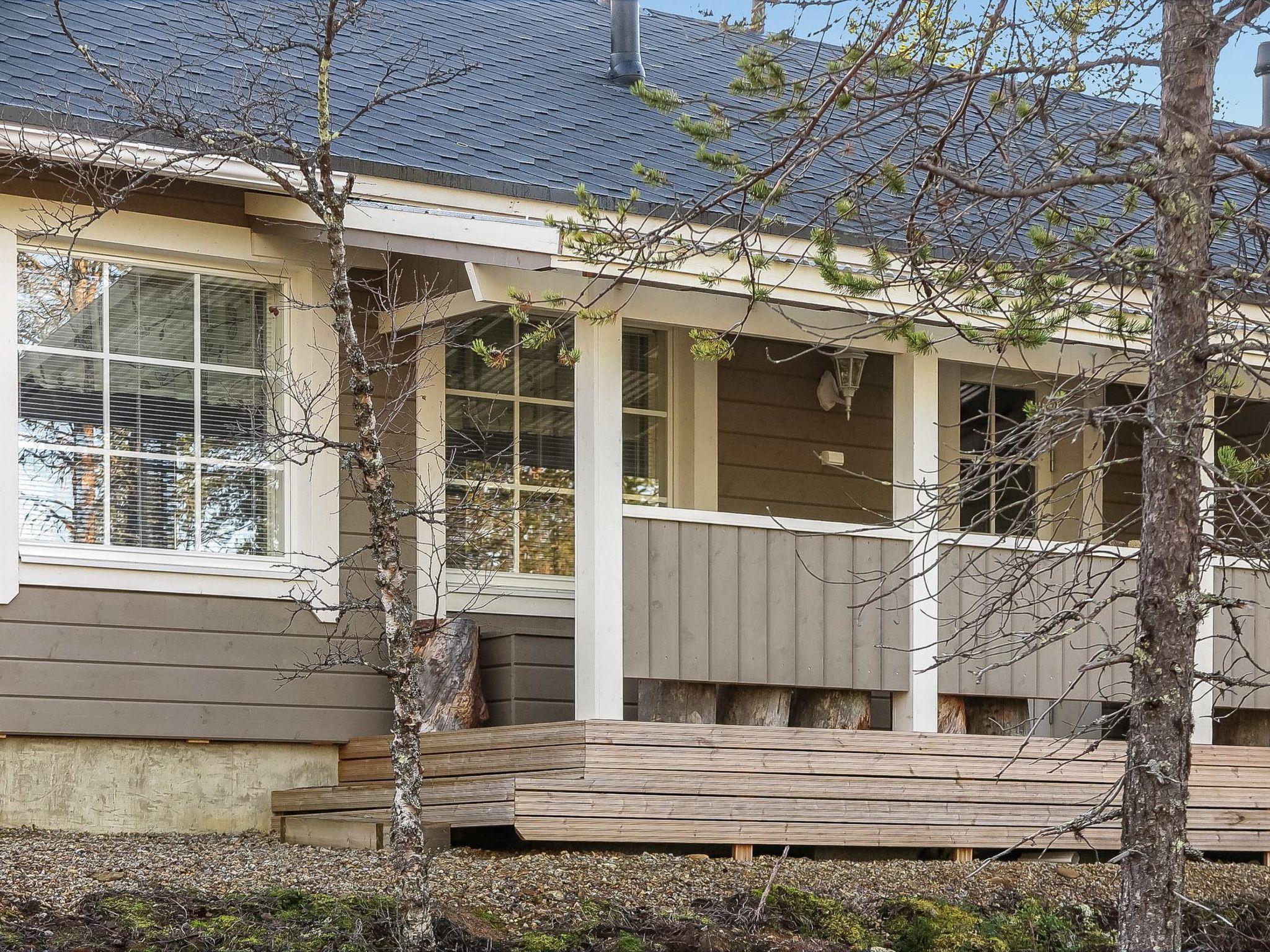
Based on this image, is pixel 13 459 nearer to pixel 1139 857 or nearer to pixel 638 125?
pixel 638 125

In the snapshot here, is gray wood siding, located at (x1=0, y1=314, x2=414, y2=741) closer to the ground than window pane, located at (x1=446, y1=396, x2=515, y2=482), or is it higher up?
closer to the ground

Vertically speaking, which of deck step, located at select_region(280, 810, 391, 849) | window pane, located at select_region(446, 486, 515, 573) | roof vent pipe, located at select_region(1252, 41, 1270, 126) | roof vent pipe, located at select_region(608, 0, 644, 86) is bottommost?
deck step, located at select_region(280, 810, 391, 849)

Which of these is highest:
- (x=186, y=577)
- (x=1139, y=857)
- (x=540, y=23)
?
(x=540, y=23)

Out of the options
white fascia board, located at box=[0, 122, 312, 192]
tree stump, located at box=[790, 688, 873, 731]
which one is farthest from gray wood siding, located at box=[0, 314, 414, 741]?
tree stump, located at box=[790, 688, 873, 731]

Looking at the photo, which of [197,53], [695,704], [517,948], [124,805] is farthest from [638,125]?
[517,948]

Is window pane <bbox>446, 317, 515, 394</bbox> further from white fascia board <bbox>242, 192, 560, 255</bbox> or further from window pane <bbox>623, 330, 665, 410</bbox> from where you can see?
white fascia board <bbox>242, 192, 560, 255</bbox>

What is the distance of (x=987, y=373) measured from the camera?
10.9 metres

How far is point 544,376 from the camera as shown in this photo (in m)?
9.50

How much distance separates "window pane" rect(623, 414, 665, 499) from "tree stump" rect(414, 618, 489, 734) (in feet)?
5.97

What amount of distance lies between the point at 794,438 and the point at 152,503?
4335mm

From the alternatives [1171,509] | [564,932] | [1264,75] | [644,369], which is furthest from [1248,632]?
[1264,75]

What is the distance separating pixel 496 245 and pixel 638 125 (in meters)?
2.82

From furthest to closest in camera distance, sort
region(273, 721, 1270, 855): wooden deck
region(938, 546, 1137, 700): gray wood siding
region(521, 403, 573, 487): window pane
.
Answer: region(521, 403, 573, 487): window pane → region(938, 546, 1137, 700): gray wood siding → region(273, 721, 1270, 855): wooden deck

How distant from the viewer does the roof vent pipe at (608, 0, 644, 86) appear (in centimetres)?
1077
